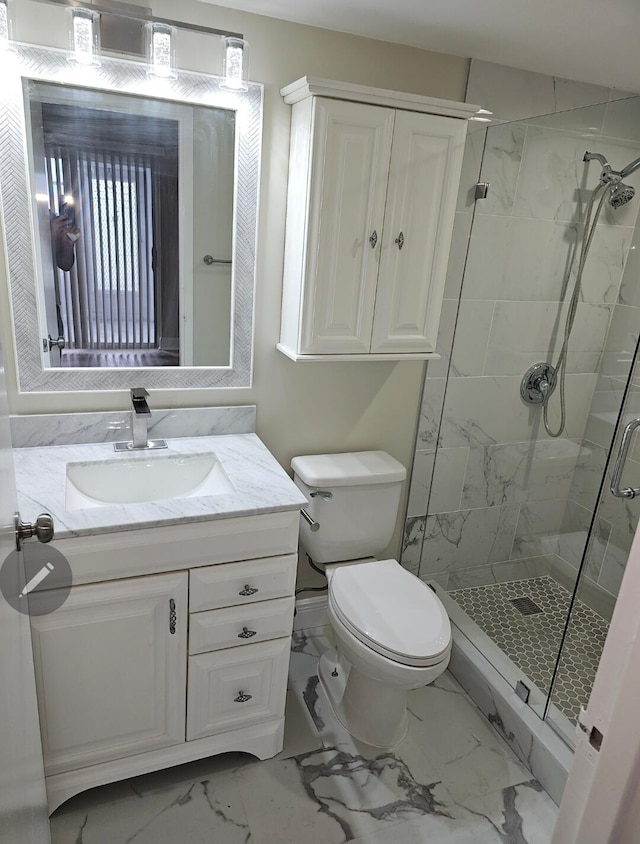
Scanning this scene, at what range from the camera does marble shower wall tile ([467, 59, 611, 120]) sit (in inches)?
76.7

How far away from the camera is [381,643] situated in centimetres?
163

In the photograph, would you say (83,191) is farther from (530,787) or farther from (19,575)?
(530,787)

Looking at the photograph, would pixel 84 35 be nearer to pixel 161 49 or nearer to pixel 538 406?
pixel 161 49

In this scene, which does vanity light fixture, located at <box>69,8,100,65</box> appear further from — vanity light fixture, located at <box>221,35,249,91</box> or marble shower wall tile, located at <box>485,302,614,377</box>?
marble shower wall tile, located at <box>485,302,614,377</box>

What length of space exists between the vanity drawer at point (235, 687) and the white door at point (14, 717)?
19.7 inches

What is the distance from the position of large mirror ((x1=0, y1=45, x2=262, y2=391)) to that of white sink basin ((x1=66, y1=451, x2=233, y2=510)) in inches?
10.2

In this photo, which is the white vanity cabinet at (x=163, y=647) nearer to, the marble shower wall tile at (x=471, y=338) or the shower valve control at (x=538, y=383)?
the marble shower wall tile at (x=471, y=338)

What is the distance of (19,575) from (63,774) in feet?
2.73

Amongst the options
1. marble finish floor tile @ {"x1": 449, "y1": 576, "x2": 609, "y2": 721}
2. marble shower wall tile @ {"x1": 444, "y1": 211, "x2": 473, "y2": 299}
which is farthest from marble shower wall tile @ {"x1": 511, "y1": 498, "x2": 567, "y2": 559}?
marble shower wall tile @ {"x1": 444, "y1": 211, "x2": 473, "y2": 299}

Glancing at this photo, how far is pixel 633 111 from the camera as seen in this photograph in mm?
2008

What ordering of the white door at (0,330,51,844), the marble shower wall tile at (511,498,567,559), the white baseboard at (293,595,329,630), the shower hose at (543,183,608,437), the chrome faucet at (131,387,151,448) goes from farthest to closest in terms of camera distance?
1. the marble shower wall tile at (511,498,567,559)
2. the white baseboard at (293,595,329,630)
3. the shower hose at (543,183,608,437)
4. the chrome faucet at (131,387,151,448)
5. the white door at (0,330,51,844)

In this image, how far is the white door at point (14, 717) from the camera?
0.75m

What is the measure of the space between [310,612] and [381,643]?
2.55ft

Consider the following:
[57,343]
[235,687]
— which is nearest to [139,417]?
[57,343]
